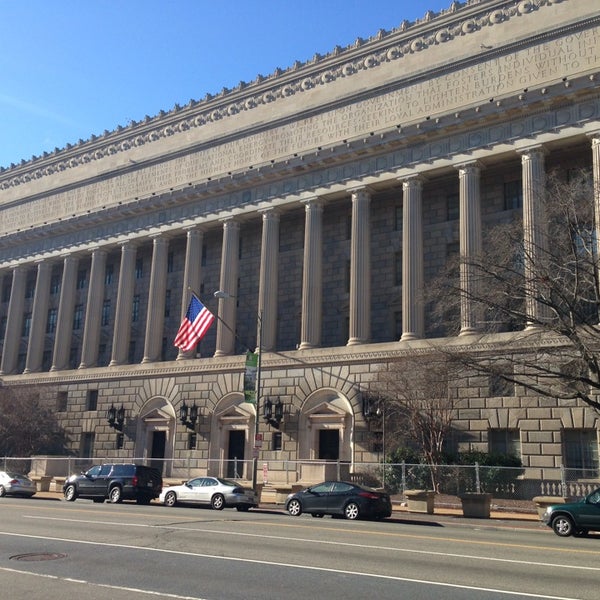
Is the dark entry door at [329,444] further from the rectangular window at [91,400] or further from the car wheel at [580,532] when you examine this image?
the car wheel at [580,532]

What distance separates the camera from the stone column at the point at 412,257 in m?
36.6

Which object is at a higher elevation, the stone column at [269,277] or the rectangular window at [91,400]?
the stone column at [269,277]

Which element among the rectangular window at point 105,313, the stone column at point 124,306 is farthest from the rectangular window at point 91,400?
the rectangular window at point 105,313

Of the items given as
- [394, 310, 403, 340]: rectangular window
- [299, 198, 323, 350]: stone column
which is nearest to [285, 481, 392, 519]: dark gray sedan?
[299, 198, 323, 350]: stone column

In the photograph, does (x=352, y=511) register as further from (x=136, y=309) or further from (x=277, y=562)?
(x=136, y=309)

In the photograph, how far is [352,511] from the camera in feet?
76.0

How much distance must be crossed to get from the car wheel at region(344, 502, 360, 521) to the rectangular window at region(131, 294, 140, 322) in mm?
32352

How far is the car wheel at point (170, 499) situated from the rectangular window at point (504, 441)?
14.9 metres

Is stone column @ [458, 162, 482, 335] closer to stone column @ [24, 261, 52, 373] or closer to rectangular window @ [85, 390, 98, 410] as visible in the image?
rectangular window @ [85, 390, 98, 410]

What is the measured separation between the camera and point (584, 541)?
17.6 m

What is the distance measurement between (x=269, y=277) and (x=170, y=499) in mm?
17736

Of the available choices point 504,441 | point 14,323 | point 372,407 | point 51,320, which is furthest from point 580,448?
point 14,323

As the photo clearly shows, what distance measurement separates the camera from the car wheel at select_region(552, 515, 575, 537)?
749 inches

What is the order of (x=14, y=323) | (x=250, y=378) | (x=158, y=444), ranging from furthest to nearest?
(x=14, y=323) → (x=158, y=444) → (x=250, y=378)
